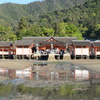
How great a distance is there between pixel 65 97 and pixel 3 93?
2914 millimetres

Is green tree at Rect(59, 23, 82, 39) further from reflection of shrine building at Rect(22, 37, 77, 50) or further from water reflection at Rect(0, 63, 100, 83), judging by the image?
water reflection at Rect(0, 63, 100, 83)

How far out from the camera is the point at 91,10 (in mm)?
159375

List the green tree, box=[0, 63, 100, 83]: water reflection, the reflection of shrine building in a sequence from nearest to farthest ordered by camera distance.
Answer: box=[0, 63, 100, 83]: water reflection < the reflection of shrine building < the green tree

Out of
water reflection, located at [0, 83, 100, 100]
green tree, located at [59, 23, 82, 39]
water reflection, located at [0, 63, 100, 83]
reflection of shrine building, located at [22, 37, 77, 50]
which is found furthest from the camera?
green tree, located at [59, 23, 82, 39]

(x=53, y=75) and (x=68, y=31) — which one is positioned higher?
(x=68, y=31)

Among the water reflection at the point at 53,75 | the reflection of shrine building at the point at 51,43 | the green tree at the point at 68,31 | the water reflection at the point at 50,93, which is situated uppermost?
the green tree at the point at 68,31

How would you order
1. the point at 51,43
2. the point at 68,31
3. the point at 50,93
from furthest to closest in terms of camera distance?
the point at 68,31
the point at 51,43
the point at 50,93

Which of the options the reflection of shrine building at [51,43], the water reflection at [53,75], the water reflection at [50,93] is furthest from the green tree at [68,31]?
the water reflection at [50,93]

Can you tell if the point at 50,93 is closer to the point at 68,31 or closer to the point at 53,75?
the point at 53,75

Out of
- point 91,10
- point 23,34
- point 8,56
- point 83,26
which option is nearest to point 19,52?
point 8,56

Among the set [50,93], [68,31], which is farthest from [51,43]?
[50,93]

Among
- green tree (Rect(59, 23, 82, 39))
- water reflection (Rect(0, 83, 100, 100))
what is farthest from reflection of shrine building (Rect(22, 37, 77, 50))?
water reflection (Rect(0, 83, 100, 100))

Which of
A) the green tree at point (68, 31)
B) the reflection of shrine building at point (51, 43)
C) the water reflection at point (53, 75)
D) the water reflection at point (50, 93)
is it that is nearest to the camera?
the water reflection at point (50, 93)

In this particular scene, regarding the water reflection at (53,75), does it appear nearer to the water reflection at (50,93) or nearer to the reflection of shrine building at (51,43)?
the water reflection at (50,93)
